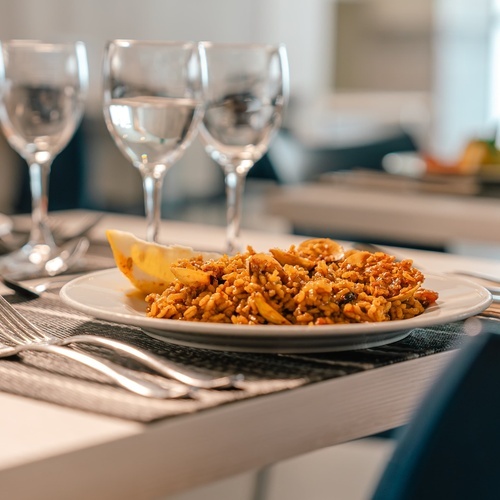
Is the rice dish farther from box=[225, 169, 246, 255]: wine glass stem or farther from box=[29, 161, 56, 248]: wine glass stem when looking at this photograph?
box=[29, 161, 56, 248]: wine glass stem

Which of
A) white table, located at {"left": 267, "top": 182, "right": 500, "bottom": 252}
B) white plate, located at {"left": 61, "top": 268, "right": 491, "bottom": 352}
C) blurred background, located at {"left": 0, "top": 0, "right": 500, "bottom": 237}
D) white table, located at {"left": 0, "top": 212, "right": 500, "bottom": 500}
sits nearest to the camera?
white table, located at {"left": 0, "top": 212, "right": 500, "bottom": 500}

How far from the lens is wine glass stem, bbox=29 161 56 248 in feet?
3.24

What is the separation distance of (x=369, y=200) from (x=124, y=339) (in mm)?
1207

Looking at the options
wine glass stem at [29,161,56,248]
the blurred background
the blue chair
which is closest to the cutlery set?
the blue chair

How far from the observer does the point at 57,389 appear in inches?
20.0

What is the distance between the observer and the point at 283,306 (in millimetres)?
572

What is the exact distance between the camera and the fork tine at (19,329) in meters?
0.60

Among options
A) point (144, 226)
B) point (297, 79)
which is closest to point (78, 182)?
point (144, 226)

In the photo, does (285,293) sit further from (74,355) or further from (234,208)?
(234,208)

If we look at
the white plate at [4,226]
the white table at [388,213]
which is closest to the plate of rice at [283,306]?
the white plate at [4,226]

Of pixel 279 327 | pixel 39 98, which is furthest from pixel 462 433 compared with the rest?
pixel 39 98

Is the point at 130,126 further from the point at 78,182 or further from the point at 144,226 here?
the point at 78,182

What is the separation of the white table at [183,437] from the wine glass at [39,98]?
0.45 meters

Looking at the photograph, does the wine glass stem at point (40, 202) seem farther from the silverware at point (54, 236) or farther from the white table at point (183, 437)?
the white table at point (183, 437)
